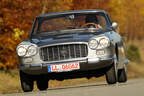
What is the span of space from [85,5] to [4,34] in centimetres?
324

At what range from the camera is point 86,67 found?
998 cm

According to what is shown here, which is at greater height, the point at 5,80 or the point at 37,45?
the point at 37,45

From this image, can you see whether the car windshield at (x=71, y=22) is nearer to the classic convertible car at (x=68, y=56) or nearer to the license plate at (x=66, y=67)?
the classic convertible car at (x=68, y=56)

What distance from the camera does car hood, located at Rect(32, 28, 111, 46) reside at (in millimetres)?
10148

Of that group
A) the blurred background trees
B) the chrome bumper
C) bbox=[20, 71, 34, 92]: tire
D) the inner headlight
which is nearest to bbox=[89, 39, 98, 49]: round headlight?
the chrome bumper

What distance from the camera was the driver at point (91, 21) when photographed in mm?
11687

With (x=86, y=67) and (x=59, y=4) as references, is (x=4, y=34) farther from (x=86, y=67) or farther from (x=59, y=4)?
(x=86, y=67)

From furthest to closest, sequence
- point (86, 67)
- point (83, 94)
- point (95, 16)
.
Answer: point (95, 16) < point (86, 67) < point (83, 94)

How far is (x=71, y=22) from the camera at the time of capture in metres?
11.7

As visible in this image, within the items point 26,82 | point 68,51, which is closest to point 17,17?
point 26,82

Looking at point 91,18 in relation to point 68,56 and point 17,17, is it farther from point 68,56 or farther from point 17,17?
point 17,17

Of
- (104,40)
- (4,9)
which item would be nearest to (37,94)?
(104,40)

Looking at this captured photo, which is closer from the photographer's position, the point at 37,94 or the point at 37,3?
the point at 37,94

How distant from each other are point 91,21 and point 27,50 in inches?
83.1
